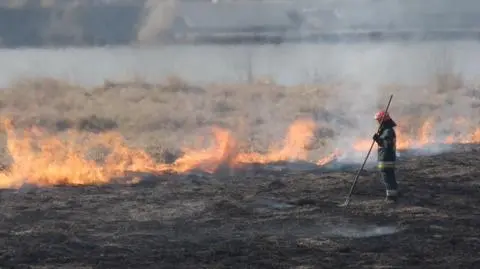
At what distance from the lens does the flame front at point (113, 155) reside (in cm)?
2177

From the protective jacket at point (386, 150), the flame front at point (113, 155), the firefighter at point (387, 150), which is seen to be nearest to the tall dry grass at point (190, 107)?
the flame front at point (113, 155)

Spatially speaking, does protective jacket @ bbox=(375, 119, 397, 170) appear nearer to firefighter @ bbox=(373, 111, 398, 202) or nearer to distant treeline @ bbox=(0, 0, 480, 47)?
firefighter @ bbox=(373, 111, 398, 202)

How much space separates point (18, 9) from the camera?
3262cm

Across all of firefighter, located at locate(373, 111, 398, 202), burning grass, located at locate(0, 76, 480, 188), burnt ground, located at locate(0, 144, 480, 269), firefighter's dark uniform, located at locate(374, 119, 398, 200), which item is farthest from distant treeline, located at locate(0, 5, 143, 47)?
firefighter's dark uniform, located at locate(374, 119, 398, 200)

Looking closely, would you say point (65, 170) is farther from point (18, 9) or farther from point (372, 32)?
point (372, 32)

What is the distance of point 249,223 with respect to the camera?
1606 centimetres

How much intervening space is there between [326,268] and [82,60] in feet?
96.0

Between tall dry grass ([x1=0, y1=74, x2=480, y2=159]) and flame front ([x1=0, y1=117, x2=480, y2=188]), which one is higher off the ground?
tall dry grass ([x1=0, y1=74, x2=480, y2=159])

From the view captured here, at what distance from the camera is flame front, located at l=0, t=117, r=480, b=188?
857 inches

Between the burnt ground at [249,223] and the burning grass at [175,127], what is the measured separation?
2.58m

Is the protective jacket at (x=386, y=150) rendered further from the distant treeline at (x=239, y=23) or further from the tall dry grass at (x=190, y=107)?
the distant treeline at (x=239, y=23)

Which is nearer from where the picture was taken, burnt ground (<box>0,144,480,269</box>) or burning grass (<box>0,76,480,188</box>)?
burnt ground (<box>0,144,480,269</box>)

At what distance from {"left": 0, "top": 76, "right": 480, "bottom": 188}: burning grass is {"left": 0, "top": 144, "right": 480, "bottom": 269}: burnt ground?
258 cm

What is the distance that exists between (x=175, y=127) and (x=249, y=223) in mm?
20472
